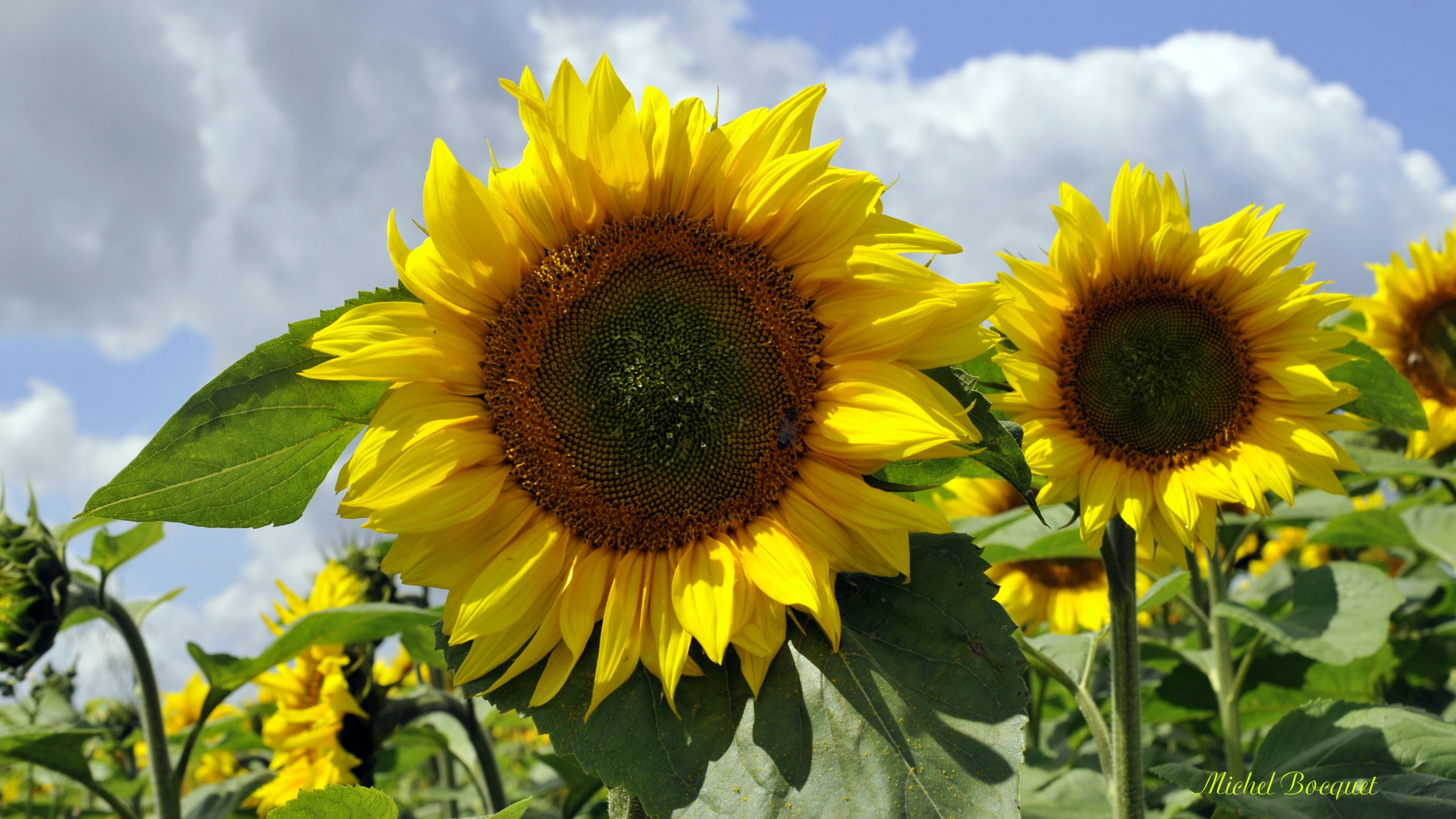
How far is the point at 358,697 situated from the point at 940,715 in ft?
9.13

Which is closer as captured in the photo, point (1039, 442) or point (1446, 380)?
point (1039, 442)

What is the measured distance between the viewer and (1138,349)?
2703 millimetres

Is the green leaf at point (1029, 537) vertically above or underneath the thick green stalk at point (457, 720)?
above

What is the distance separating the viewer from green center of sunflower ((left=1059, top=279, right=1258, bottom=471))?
2.62 m

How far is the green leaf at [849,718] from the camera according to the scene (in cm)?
151

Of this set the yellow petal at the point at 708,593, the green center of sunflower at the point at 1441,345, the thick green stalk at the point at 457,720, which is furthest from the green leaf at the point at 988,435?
the green center of sunflower at the point at 1441,345

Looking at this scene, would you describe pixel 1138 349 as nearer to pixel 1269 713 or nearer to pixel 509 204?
pixel 509 204

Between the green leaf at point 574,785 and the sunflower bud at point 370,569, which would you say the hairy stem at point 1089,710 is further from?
the sunflower bud at point 370,569

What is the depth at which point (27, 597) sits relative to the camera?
305cm

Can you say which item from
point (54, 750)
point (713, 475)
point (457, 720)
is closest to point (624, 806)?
point (713, 475)

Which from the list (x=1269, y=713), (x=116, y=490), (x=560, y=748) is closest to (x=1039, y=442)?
(x=560, y=748)

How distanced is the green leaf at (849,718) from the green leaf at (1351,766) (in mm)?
798

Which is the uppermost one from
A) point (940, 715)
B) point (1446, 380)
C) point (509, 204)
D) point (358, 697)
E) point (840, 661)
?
point (1446, 380)

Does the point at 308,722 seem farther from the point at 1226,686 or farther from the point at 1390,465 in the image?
the point at 1390,465
